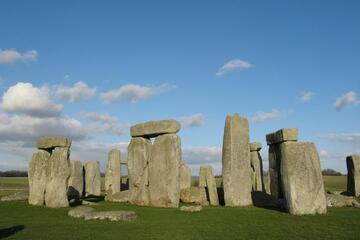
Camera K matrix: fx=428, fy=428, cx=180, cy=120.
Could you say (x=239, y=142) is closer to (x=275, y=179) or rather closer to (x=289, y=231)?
(x=275, y=179)

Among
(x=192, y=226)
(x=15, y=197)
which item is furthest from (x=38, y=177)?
(x=192, y=226)

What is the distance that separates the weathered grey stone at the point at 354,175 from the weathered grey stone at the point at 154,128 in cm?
1124

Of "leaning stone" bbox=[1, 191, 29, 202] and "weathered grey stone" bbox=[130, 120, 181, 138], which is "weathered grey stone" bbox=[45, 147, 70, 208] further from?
"leaning stone" bbox=[1, 191, 29, 202]

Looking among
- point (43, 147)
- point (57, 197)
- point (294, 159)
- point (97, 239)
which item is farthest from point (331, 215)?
point (43, 147)

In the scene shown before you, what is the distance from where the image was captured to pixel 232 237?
977cm

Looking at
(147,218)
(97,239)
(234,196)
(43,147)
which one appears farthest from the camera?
(43,147)

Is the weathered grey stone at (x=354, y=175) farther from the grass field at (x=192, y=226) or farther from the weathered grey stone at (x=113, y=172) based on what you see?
the weathered grey stone at (x=113, y=172)

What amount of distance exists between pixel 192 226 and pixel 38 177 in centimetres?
925

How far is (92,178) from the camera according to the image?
2703 cm

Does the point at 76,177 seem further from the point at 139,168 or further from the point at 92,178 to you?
the point at 139,168

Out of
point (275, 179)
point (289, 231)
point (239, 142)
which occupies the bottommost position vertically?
point (289, 231)

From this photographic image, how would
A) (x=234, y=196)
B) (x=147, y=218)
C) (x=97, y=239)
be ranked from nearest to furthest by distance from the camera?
(x=97, y=239) → (x=147, y=218) → (x=234, y=196)

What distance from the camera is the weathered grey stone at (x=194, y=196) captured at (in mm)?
19305

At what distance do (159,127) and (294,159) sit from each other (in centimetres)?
660
